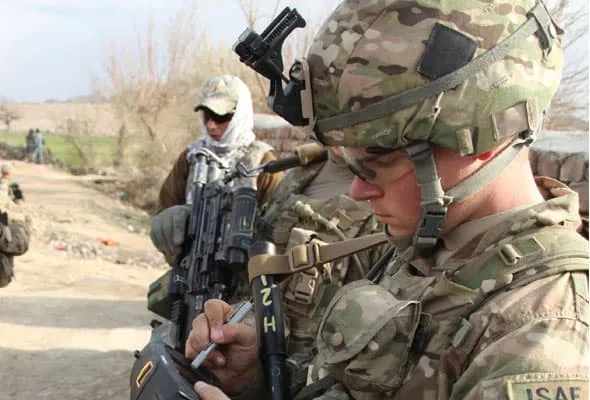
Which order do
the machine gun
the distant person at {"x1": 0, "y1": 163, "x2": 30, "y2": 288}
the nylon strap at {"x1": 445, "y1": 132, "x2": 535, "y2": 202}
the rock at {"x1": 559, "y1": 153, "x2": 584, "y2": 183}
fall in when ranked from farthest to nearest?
1. the distant person at {"x1": 0, "y1": 163, "x2": 30, "y2": 288}
2. the rock at {"x1": 559, "y1": 153, "x2": 584, "y2": 183}
3. the machine gun
4. the nylon strap at {"x1": 445, "y1": 132, "x2": 535, "y2": 202}

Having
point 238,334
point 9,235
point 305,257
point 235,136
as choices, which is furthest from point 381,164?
point 9,235

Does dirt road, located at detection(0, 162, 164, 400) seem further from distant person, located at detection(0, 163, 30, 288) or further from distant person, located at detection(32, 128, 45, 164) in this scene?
distant person, located at detection(32, 128, 45, 164)

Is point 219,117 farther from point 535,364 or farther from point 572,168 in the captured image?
point 535,364

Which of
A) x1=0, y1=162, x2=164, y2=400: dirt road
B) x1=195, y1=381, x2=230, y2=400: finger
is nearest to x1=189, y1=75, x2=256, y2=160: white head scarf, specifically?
x1=0, y1=162, x2=164, y2=400: dirt road

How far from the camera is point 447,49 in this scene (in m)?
1.21

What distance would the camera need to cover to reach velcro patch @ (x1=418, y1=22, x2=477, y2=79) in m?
1.21

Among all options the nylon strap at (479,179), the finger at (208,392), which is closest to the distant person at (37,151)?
the finger at (208,392)

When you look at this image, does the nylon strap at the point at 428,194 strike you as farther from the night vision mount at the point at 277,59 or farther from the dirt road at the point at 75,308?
the dirt road at the point at 75,308

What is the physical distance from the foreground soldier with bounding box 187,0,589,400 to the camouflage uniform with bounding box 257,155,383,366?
1.07m

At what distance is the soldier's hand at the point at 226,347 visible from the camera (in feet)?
5.41

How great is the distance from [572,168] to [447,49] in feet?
10.9

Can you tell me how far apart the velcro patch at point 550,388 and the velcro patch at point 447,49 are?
514 millimetres

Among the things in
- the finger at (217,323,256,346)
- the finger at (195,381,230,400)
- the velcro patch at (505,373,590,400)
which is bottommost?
the finger at (195,381,230,400)

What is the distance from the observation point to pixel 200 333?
5.43ft
